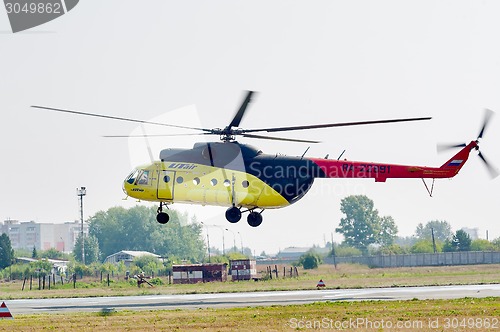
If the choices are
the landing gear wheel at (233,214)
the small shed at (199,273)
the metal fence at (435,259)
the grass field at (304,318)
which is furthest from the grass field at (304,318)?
the metal fence at (435,259)

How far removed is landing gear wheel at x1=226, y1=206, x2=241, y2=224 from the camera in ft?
158

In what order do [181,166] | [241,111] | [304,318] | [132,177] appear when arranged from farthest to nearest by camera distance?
[132,177]
[181,166]
[241,111]
[304,318]

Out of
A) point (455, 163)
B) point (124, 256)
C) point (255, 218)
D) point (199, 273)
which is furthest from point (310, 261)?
point (455, 163)

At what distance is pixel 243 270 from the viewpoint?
89.9m

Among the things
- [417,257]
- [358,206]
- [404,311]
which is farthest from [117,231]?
[404,311]

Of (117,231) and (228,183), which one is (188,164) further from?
(117,231)

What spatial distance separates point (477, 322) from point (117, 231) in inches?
5539

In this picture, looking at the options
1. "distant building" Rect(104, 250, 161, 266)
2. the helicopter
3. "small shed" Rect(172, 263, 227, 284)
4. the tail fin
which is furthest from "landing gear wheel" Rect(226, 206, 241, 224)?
"distant building" Rect(104, 250, 161, 266)

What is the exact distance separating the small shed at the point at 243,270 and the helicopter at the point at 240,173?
41.0 meters

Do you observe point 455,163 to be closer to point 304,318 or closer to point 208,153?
point 208,153

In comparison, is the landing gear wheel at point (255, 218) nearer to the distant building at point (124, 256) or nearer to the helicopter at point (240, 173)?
the helicopter at point (240, 173)

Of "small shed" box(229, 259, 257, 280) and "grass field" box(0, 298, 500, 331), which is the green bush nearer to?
"small shed" box(229, 259, 257, 280)

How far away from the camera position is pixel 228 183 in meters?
47.6

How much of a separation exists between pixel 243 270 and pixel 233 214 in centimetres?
4237
